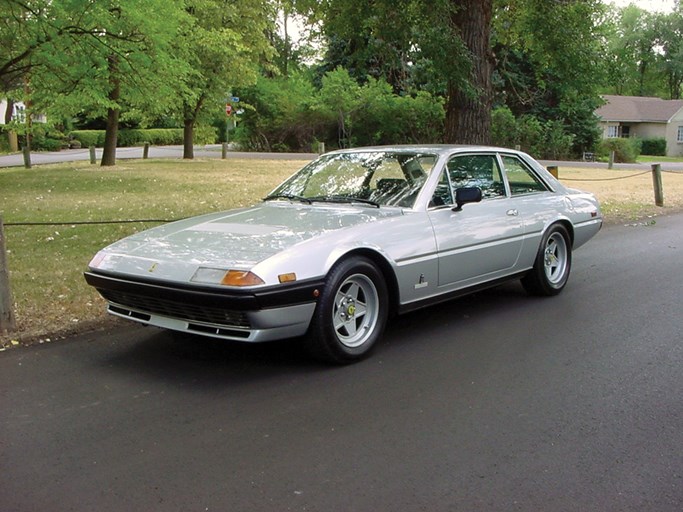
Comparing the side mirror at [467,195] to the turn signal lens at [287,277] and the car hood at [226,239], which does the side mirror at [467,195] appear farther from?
the turn signal lens at [287,277]

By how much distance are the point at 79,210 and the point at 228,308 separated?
9.33 metres

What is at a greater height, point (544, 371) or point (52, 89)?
point (52, 89)

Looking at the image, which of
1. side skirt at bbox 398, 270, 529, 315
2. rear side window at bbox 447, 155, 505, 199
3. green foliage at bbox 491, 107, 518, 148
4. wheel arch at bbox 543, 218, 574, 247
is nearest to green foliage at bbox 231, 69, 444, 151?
green foliage at bbox 491, 107, 518, 148

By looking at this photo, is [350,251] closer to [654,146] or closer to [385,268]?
[385,268]

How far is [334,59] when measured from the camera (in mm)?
42625

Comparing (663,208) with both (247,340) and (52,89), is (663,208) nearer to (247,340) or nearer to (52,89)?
(247,340)

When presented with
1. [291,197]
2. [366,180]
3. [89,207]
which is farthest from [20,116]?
[366,180]

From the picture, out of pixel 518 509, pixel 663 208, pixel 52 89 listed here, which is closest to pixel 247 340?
pixel 518 509

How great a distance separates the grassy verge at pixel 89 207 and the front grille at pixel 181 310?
1.15 meters

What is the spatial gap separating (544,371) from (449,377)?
0.68m

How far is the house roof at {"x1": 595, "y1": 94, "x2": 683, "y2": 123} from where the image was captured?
57500 millimetres

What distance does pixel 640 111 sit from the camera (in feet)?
194

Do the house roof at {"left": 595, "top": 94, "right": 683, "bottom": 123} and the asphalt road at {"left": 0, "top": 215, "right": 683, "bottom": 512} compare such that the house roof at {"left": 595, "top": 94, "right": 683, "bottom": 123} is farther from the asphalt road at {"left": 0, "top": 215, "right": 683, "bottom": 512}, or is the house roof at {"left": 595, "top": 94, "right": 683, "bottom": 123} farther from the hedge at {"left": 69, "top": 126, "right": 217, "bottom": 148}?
the asphalt road at {"left": 0, "top": 215, "right": 683, "bottom": 512}

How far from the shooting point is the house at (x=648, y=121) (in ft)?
189
